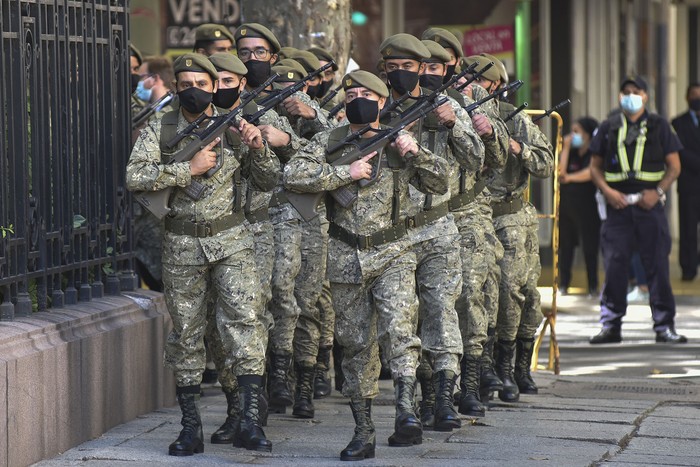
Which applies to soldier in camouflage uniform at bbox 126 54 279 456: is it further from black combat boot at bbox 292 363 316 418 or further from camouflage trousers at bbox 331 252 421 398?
black combat boot at bbox 292 363 316 418

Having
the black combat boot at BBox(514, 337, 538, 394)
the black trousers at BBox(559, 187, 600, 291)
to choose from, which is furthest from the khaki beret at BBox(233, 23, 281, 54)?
the black trousers at BBox(559, 187, 600, 291)

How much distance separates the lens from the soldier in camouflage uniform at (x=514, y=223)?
10.3 m

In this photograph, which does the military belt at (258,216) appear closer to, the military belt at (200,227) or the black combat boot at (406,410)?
the military belt at (200,227)

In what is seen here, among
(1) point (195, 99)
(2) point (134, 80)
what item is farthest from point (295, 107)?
(2) point (134, 80)

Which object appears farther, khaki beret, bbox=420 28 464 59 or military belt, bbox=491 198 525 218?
military belt, bbox=491 198 525 218

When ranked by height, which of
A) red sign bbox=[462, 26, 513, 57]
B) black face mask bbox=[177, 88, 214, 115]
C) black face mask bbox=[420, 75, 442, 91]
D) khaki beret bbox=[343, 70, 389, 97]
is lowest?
black face mask bbox=[177, 88, 214, 115]

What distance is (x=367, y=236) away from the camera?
8.12 meters

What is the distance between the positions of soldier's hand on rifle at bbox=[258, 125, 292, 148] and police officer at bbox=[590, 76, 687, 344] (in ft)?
16.2

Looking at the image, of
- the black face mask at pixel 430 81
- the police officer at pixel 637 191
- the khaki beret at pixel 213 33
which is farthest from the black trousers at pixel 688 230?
the black face mask at pixel 430 81

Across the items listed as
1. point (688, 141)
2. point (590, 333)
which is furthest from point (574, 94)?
point (590, 333)

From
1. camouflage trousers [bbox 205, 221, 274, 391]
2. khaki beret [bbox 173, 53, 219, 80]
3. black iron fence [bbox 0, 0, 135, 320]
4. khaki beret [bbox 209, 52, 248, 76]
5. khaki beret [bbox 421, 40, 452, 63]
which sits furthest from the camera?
khaki beret [bbox 421, 40, 452, 63]

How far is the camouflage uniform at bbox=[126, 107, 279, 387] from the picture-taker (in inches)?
317

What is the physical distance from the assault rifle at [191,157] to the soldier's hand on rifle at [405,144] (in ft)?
2.57

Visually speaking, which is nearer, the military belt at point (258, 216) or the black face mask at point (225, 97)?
the black face mask at point (225, 97)
